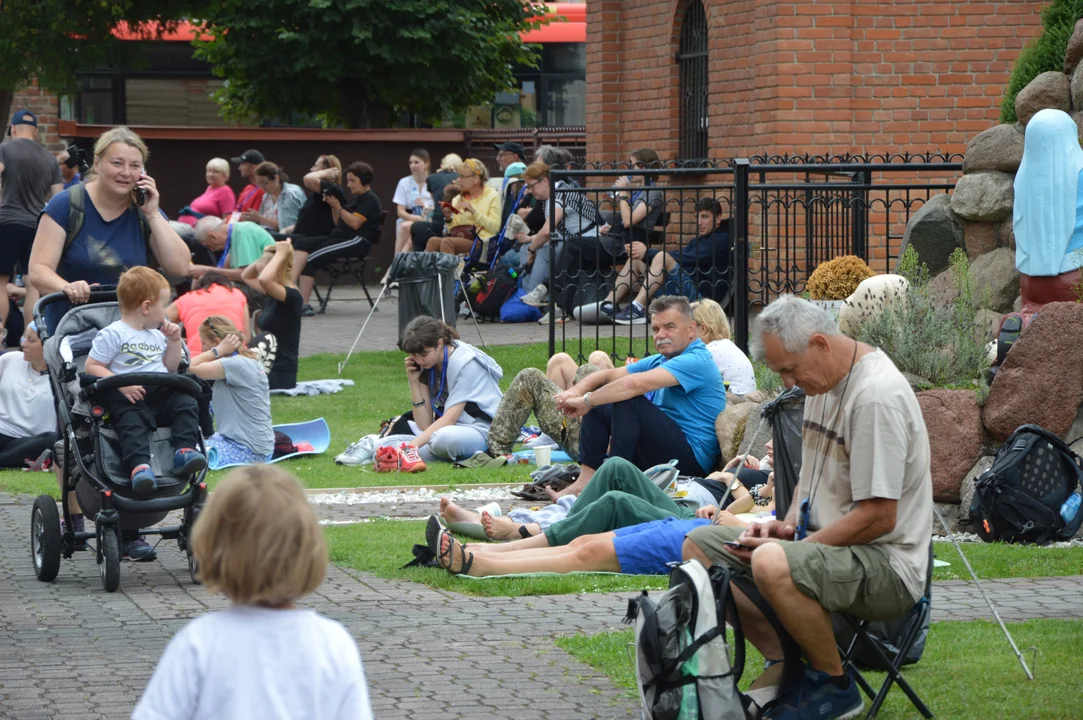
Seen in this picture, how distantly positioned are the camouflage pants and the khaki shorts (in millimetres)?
5982

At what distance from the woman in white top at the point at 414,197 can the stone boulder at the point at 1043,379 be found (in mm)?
16251

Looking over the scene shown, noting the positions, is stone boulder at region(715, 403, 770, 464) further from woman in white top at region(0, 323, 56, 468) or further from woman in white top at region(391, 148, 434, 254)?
woman in white top at region(391, 148, 434, 254)

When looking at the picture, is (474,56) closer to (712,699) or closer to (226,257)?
(226,257)

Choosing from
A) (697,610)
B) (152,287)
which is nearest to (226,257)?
(152,287)

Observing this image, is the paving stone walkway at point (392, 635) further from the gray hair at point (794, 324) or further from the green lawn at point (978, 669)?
the gray hair at point (794, 324)

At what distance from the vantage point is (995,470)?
8164mm

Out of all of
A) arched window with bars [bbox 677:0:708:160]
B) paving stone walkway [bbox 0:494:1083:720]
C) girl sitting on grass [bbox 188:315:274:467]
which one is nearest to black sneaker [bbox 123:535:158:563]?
paving stone walkway [bbox 0:494:1083:720]

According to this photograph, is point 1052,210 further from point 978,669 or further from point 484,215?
point 484,215

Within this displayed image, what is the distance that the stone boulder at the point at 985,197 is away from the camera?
1113 cm

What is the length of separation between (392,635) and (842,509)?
229 cm

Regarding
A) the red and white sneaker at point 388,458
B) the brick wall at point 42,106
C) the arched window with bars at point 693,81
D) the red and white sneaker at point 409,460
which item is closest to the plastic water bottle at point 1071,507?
the red and white sneaker at point 409,460

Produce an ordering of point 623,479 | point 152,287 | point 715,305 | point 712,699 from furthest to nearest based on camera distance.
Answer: point 715,305 < point 623,479 < point 152,287 < point 712,699

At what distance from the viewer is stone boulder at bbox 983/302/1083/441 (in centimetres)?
861

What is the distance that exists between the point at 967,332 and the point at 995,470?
1281 millimetres
